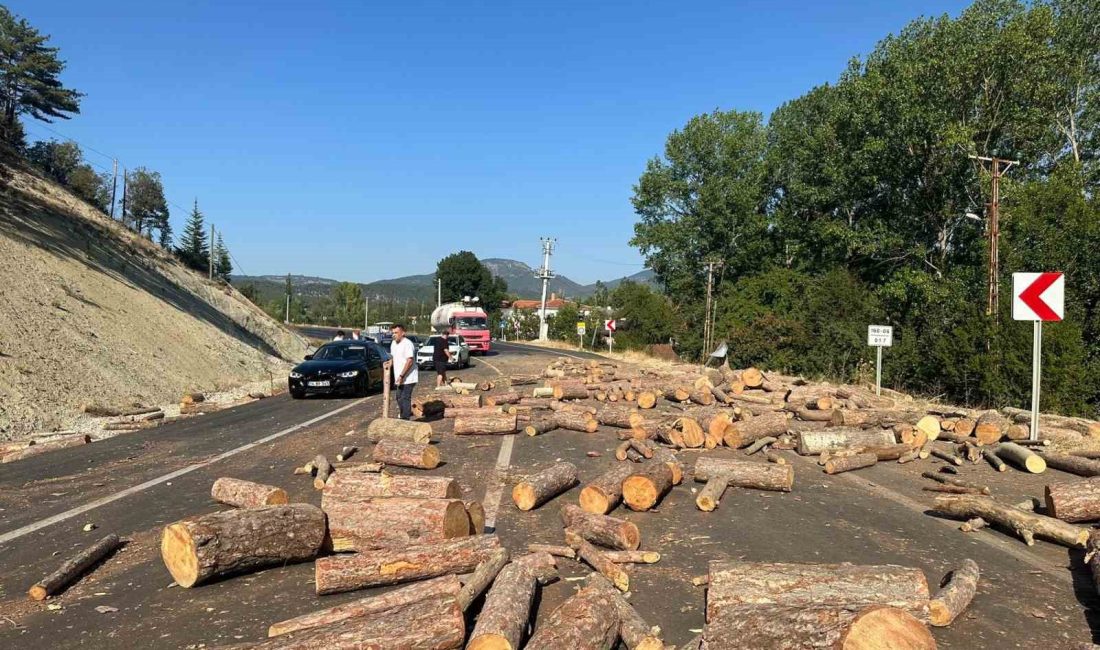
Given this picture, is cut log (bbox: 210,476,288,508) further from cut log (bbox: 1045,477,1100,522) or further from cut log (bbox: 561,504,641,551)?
cut log (bbox: 1045,477,1100,522)

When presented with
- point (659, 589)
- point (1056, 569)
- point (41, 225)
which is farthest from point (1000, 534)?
point (41, 225)

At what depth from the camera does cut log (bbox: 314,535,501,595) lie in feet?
15.7

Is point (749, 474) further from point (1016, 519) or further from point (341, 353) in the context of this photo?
point (341, 353)

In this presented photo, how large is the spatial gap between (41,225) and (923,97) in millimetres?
35888

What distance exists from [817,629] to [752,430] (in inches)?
298

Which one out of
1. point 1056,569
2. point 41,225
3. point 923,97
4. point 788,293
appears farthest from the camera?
point 788,293

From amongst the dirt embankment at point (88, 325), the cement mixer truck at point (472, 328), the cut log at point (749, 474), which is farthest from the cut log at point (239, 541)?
the cement mixer truck at point (472, 328)

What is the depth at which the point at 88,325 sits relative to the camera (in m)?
18.7

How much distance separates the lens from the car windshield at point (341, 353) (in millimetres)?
18880

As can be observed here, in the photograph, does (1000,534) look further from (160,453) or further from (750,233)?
(750,233)

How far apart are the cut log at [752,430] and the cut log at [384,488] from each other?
20.2 ft

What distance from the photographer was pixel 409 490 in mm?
5992

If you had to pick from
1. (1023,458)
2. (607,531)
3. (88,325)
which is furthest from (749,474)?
(88,325)

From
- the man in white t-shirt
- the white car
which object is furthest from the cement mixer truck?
the man in white t-shirt
